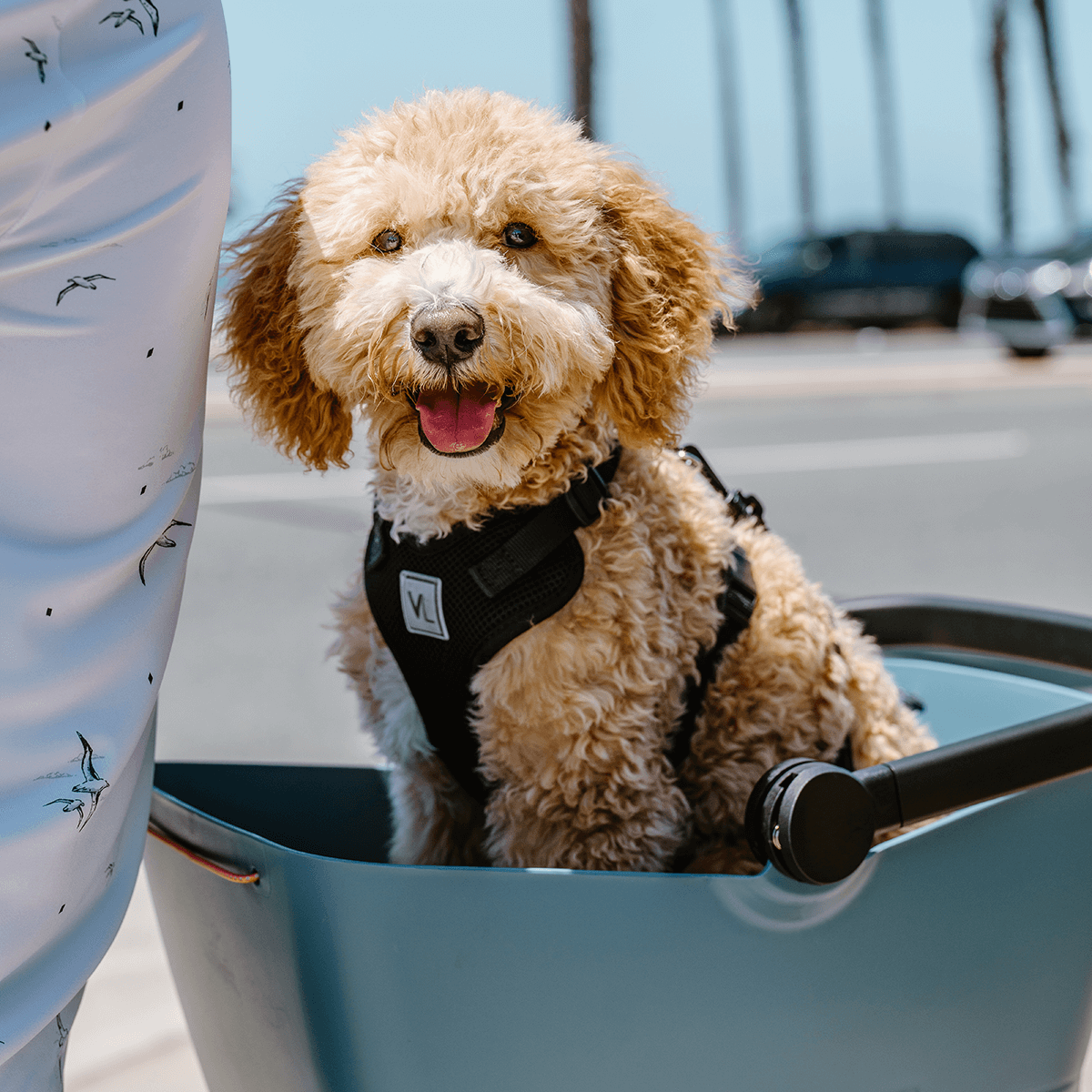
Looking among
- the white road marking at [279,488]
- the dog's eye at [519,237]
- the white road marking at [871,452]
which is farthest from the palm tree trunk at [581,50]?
the dog's eye at [519,237]

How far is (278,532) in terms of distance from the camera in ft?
18.3

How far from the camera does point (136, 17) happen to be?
101 centimetres

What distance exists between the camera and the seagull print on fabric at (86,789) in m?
1.02

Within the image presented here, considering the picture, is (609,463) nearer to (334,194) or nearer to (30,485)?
(334,194)

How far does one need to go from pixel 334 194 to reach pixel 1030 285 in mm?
12498

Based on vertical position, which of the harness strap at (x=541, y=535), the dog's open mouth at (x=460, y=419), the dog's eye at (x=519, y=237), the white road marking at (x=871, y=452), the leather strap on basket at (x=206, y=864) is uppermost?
the dog's eye at (x=519, y=237)

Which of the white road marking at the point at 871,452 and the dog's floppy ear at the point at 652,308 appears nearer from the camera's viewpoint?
the dog's floppy ear at the point at 652,308

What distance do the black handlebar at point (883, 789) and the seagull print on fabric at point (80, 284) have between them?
2.51ft

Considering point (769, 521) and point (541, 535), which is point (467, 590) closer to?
point (541, 535)

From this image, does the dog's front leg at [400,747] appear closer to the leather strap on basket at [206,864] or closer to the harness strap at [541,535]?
the harness strap at [541,535]

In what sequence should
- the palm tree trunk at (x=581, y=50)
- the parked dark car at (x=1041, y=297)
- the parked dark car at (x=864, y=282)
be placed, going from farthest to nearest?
the parked dark car at (x=864, y=282) → the palm tree trunk at (x=581, y=50) → the parked dark car at (x=1041, y=297)

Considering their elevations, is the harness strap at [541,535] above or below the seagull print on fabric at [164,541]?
below

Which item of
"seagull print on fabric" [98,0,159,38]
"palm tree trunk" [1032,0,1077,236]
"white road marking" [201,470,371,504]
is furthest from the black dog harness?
"palm tree trunk" [1032,0,1077,236]

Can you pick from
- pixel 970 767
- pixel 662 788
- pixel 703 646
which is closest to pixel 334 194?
pixel 703 646
